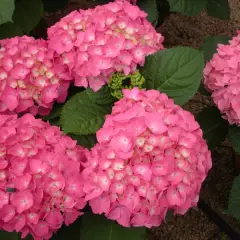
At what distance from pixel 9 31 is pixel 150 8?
21.8 inches

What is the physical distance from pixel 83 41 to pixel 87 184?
41cm

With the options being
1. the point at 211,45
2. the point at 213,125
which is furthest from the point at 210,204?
the point at 211,45

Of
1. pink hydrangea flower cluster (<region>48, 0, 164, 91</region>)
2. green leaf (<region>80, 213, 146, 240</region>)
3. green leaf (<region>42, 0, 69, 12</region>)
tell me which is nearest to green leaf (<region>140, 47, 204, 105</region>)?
pink hydrangea flower cluster (<region>48, 0, 164, 91</region>)

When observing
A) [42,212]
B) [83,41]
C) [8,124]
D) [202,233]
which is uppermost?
[83,41]

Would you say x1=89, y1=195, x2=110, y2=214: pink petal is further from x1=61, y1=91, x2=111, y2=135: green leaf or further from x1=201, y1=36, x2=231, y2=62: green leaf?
x1=201, y1=36, x2=231, y2=62: green leaf

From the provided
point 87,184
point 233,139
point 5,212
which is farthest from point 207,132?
point 5,212

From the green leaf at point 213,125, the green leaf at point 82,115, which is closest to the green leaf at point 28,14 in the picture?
the green leaf at point 82,115

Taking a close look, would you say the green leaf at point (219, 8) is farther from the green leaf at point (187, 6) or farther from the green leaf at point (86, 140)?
the green leaf at point (86, 140)

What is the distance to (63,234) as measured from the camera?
1.29 m

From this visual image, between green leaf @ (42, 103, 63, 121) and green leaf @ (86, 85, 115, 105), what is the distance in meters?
0.14

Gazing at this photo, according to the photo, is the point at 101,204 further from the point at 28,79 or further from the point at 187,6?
the point at 187,6

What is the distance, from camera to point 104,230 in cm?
114

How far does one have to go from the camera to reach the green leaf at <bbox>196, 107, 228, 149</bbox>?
1551 millimetres

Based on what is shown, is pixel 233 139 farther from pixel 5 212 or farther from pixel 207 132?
pixel 5 212
